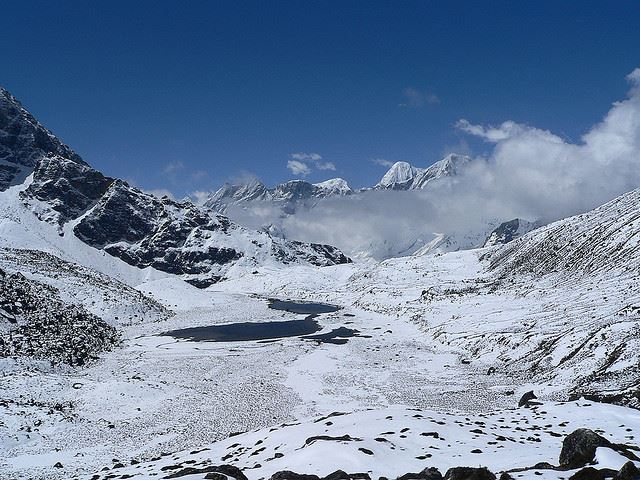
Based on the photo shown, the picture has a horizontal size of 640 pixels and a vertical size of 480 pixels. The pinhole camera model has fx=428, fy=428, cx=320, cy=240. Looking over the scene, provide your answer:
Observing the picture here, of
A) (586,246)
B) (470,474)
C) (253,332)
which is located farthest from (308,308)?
(470,474)

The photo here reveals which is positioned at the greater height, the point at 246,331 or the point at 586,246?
the point at 586,246

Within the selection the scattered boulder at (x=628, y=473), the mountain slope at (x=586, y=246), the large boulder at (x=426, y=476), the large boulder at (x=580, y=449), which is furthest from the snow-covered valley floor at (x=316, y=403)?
the mountain slope at (x=586, y=246)

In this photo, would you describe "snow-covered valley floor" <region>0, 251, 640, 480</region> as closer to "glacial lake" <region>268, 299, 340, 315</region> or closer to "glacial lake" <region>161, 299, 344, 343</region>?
"glacial lake" <region>161, 299, 344, 343</region>

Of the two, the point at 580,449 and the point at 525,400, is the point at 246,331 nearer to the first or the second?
the point at 525,400

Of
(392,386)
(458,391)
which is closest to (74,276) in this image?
(392,386)

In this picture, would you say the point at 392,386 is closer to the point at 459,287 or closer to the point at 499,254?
the point at 459,287

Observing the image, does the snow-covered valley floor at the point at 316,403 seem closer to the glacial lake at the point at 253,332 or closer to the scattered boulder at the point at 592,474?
the scattered boulder at the point at 592,474
